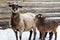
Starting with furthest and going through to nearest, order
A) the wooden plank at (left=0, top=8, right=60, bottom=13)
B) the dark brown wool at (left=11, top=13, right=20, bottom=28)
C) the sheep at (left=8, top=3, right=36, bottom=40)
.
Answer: the wooden plank at (left=0, top=8, right=60, bottom=13) < the dark brown wool at (left=11, top=13, right=20, bottom=28) < the sheep at (left=8, top=3, right=36, bottom=40)

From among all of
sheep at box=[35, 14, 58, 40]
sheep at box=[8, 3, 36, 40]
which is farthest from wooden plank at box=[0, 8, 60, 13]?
sheep at box=[35, 14, 58, 40]

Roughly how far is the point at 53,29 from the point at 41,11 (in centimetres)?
367

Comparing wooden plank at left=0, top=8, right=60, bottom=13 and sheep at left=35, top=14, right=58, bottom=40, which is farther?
wooden plank at left=0, top=8, right=60, bottom=13

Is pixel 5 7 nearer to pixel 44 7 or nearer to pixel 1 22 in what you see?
pixel 1 22

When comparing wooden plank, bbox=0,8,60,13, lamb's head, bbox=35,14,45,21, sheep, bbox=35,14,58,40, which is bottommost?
wooden plank, bbox=0,8,60,13

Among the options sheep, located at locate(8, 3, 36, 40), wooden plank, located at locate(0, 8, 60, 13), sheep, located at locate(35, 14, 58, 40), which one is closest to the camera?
sheep, located at locate(8, 3, 36, 40)

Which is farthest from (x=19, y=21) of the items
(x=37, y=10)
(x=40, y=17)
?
(x=37, y=10)

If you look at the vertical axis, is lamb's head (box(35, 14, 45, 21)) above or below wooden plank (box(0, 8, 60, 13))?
above

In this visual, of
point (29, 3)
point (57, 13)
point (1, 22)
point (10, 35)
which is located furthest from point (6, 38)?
point (57, 13)

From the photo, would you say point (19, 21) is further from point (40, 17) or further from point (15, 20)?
point (40, 17)

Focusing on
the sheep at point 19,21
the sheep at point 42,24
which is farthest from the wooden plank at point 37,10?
the sheep at point 42,24

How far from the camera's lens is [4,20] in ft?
27.6

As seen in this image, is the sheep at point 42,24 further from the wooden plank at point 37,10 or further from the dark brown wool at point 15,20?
the wooden plank at point 37,10

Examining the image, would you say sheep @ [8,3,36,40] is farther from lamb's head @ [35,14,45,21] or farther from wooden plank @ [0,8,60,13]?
wooden plank @ [0,8,60,13]
